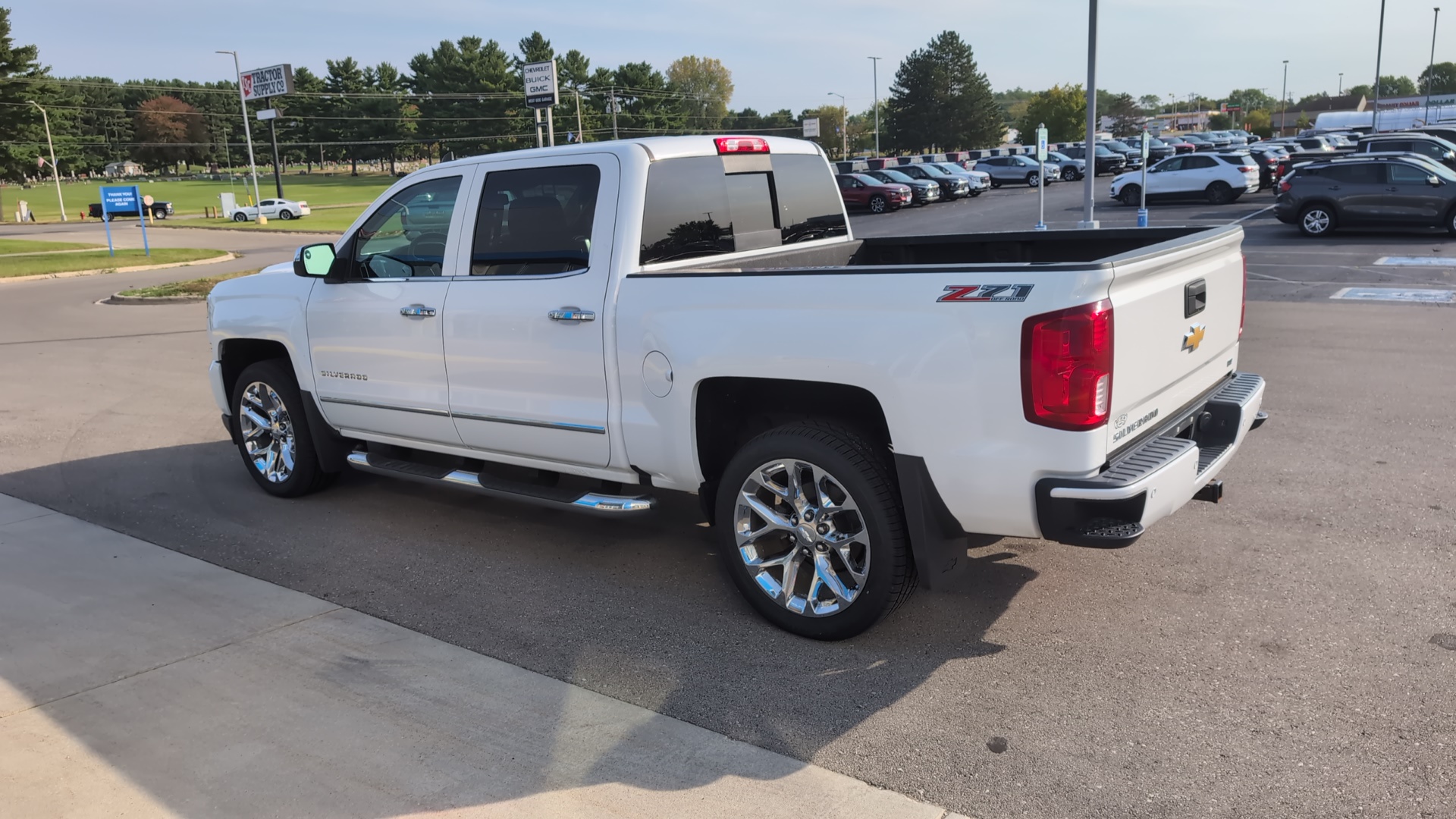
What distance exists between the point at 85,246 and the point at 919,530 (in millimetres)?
39707

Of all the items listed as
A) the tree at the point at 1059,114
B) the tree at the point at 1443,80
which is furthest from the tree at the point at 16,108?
the tree at the point at 1443,80

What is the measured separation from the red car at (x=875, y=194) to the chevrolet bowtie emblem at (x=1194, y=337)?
3430 cm

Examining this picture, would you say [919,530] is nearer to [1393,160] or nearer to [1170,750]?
[1170,750]

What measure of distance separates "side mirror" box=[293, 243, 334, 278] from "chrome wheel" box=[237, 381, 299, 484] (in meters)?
0.95

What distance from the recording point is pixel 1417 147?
92.7ft

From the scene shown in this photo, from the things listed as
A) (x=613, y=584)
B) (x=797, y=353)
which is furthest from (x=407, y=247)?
(x=797, y=353)

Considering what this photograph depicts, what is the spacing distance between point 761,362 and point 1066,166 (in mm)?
47382

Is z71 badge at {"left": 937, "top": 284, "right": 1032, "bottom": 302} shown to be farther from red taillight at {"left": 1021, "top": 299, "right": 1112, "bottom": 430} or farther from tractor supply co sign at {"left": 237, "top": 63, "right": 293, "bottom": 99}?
tractor supply co sign at {"left": 237, "top": 63, "right": 293, "bottom": 99}

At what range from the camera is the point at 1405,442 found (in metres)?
6.65

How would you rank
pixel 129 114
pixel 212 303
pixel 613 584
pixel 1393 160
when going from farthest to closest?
pixel 129 114 → pixel 1393 160 → pixel 212 303 → pixel 613 584

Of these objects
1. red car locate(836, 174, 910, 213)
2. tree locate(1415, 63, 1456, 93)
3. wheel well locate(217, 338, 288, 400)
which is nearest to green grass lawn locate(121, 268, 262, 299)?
wheel well locate(217, 338, 288, 400)

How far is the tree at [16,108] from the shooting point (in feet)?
195

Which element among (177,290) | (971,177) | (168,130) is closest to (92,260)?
(177,290)

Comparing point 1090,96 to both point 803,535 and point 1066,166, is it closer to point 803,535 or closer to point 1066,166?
point 803,535
